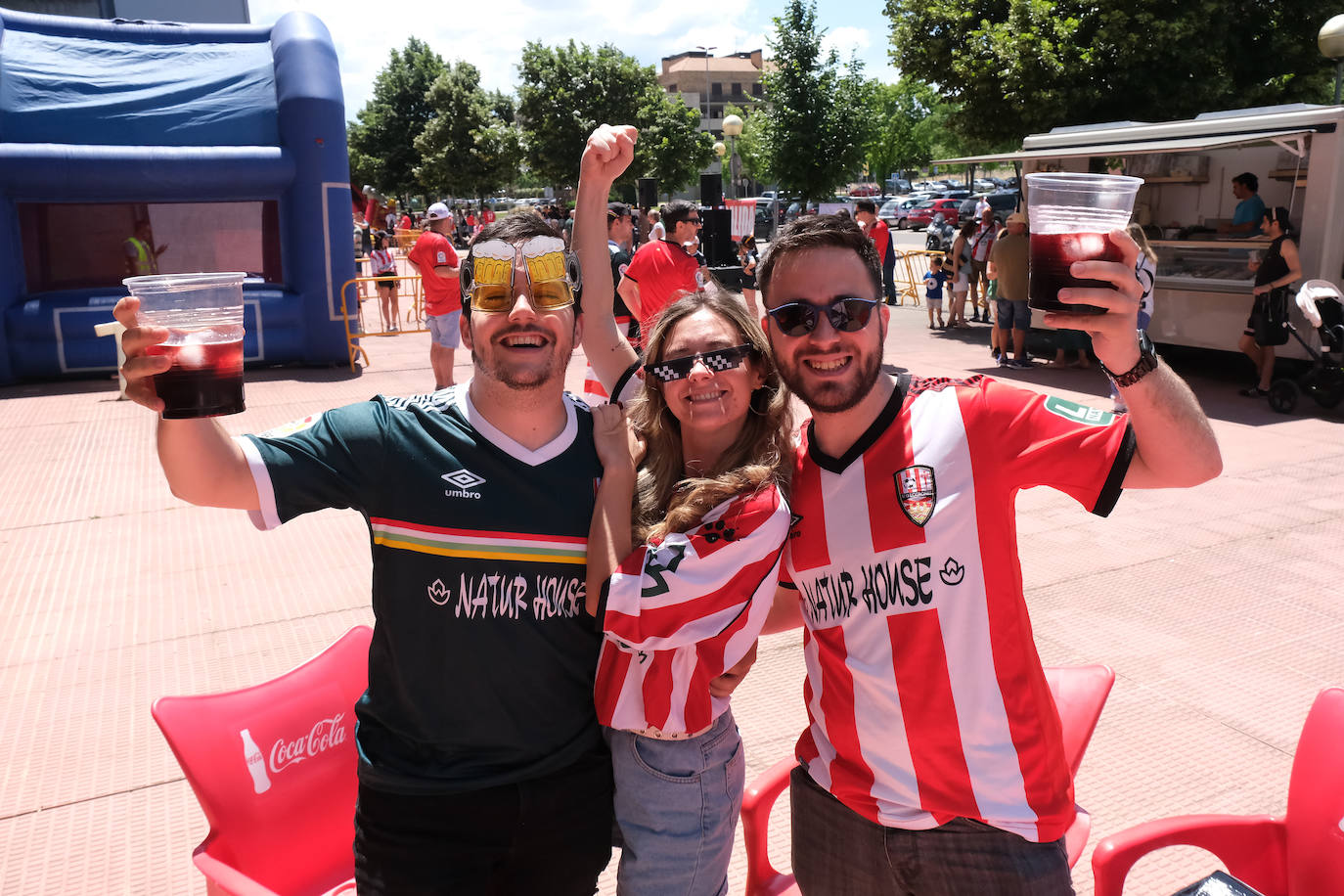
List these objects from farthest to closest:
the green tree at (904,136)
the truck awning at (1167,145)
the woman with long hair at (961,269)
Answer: the green tree at (904,136), the woman with long hair at (961,269), the truck awning at (1167,145)

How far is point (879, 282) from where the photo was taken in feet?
6.95

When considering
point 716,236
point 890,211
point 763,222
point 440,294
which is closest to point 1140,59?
point 716,236

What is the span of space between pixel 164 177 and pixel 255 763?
11132 mm

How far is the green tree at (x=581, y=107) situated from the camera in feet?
143

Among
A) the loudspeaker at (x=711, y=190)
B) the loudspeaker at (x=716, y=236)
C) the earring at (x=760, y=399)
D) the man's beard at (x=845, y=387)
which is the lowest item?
the earring at (x=760, y=399)

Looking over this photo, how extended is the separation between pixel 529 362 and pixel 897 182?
236 ft

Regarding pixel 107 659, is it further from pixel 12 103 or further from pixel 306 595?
pixel 12 103

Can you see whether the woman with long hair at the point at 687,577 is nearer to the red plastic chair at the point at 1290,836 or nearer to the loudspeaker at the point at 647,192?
the red plastic chair at the point at 1290,836

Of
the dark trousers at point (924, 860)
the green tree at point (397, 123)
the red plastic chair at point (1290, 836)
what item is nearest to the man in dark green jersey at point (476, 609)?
the dark trousers at point (924, 860)

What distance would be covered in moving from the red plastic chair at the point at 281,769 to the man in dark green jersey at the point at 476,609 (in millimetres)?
387

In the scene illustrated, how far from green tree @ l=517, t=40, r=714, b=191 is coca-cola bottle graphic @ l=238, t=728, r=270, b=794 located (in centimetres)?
4245

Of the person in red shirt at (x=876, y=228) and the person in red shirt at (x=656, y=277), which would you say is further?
the person in red shirt at (x=876, y=228)

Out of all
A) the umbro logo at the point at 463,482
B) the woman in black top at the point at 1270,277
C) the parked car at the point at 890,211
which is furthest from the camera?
the parked car at the point at 890,211

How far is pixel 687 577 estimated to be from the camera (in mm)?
1946
